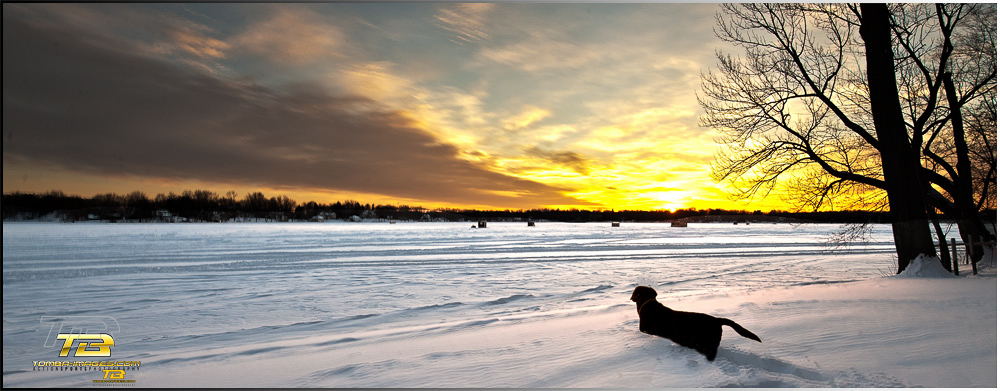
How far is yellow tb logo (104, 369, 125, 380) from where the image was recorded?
4180 mm

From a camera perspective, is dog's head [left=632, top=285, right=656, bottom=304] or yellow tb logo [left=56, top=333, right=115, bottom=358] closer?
yellow tb logo [left=56, top=333, right=115, bottom=358]

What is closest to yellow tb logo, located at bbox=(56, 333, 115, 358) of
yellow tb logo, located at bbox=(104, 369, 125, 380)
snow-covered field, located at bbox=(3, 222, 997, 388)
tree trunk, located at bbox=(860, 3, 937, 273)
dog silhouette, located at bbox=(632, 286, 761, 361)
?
yellow tb logo, located at bbox=(104, 369, 125, 380)

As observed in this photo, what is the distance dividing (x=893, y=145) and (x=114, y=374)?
13581 millimetres

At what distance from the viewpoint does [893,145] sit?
34.5 feet

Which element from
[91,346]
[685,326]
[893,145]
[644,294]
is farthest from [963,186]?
[91,346]

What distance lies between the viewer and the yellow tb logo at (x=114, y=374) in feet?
13.7

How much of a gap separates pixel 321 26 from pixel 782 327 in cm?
738

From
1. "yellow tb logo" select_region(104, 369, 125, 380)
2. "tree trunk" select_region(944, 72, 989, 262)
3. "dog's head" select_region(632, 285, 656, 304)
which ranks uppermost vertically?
"tree trunk" select_region(944, 72, 989, 262)

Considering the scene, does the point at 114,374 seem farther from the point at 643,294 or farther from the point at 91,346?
the point at 643,294

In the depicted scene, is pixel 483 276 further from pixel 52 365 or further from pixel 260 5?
pixel 52 365

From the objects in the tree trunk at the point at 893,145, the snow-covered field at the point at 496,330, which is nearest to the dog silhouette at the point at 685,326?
the snow-covered field at the point at 496,330

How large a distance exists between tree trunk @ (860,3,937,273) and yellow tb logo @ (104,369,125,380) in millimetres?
13094

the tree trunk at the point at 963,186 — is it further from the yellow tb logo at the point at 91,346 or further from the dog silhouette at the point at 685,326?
the yellow tb logo at the point at 91,346

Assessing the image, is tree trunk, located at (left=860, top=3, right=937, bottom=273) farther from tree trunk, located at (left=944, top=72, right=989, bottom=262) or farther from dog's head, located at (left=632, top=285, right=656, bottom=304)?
dog's head, located at (left=632, top=285, right=656, bottom=304)
